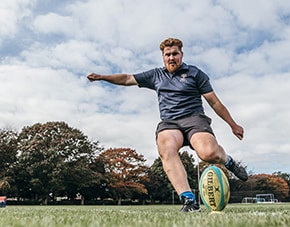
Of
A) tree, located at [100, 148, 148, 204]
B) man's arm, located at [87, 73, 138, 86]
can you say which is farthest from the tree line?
man's arm, located at [87, 73, 138, 86]

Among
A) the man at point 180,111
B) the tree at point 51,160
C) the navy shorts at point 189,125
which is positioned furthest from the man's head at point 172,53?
the tree at point 51,160

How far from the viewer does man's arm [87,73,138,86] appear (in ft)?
15.3

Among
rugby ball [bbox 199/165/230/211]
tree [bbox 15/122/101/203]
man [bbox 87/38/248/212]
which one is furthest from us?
tree [bbox 15/122/101/203]

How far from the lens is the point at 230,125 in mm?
4496

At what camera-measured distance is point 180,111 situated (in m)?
4.42

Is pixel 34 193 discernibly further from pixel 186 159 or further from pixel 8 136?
pixel 186 159

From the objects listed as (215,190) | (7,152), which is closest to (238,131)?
(215,190)

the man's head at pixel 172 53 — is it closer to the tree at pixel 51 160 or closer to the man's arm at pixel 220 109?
the man's arm at pixel 220 109

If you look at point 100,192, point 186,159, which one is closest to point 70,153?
point 100,192

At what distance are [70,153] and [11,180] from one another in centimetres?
651

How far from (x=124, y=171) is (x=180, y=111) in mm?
44875

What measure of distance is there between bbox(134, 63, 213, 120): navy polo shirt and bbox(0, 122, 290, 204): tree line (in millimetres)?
34890

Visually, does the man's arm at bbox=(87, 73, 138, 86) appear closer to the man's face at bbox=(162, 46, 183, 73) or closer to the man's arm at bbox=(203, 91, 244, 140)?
the man's face at bbox=(162, 46, 183, 73)

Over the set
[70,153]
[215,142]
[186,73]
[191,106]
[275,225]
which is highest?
[70,153]
